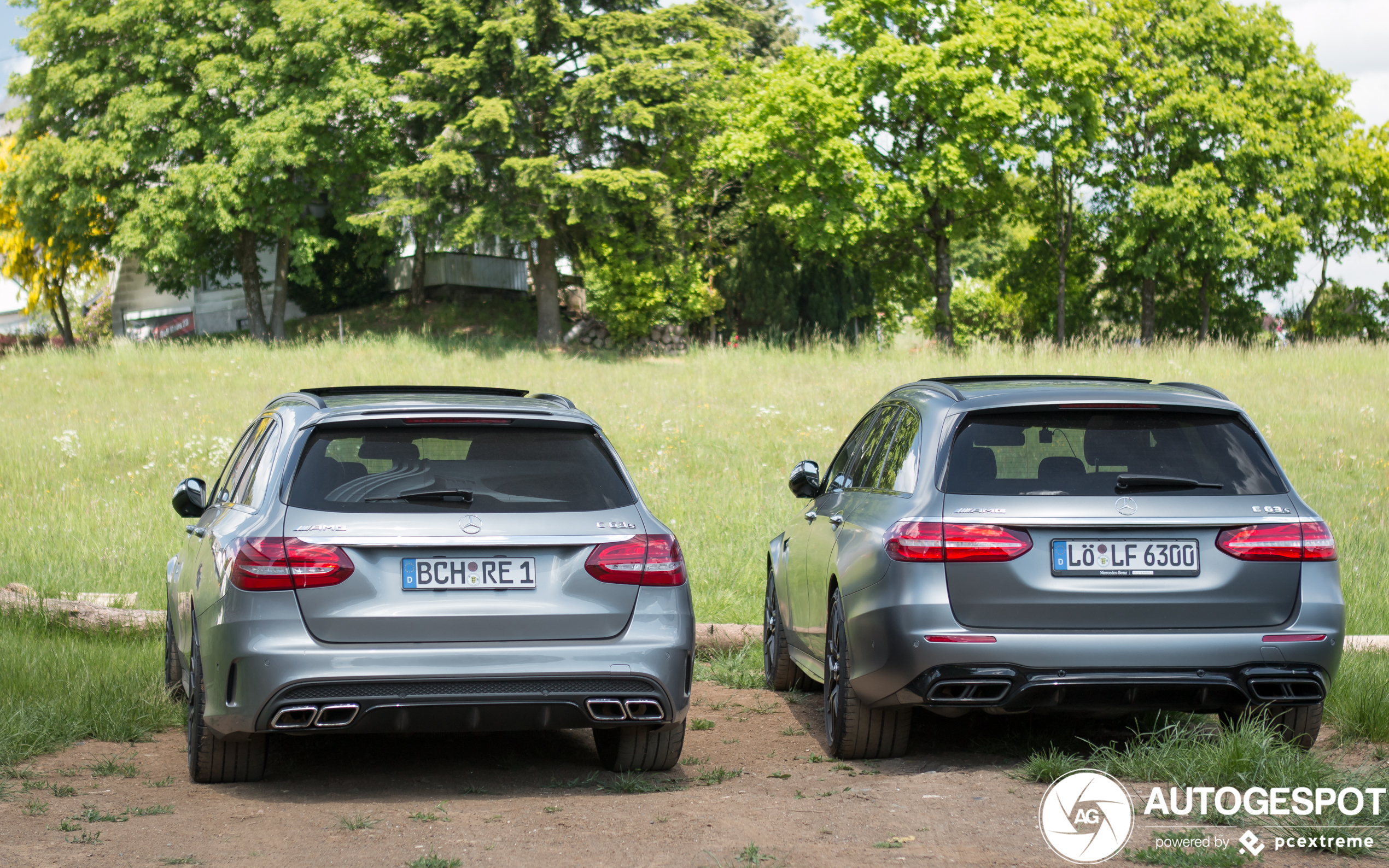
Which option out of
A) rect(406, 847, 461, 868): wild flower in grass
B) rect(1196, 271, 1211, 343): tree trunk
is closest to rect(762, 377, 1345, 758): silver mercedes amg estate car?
rect(406, 847, 461, 868): wild flower in grass

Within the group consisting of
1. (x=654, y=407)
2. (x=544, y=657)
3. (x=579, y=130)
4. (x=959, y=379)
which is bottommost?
(x=654, y=407)

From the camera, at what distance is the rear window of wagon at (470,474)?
5.29 m

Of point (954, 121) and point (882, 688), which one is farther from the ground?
Result: point (954, 121)

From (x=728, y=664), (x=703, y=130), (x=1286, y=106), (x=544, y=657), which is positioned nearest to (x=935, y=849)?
(x=544, y=657)

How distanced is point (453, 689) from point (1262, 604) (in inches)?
133

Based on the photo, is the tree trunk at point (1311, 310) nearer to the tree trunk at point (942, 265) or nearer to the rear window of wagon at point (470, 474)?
the tree trunk at point (942, 265)

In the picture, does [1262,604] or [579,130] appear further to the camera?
[579,130]

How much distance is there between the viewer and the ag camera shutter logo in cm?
445

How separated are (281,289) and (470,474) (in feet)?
132

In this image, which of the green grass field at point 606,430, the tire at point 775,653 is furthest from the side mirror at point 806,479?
the green grass field at point 606,430

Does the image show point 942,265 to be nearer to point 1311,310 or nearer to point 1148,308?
point 1148,308

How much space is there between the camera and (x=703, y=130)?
43156mm

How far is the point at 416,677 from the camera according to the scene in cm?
505

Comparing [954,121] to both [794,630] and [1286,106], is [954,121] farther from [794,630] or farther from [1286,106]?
[794,630]
